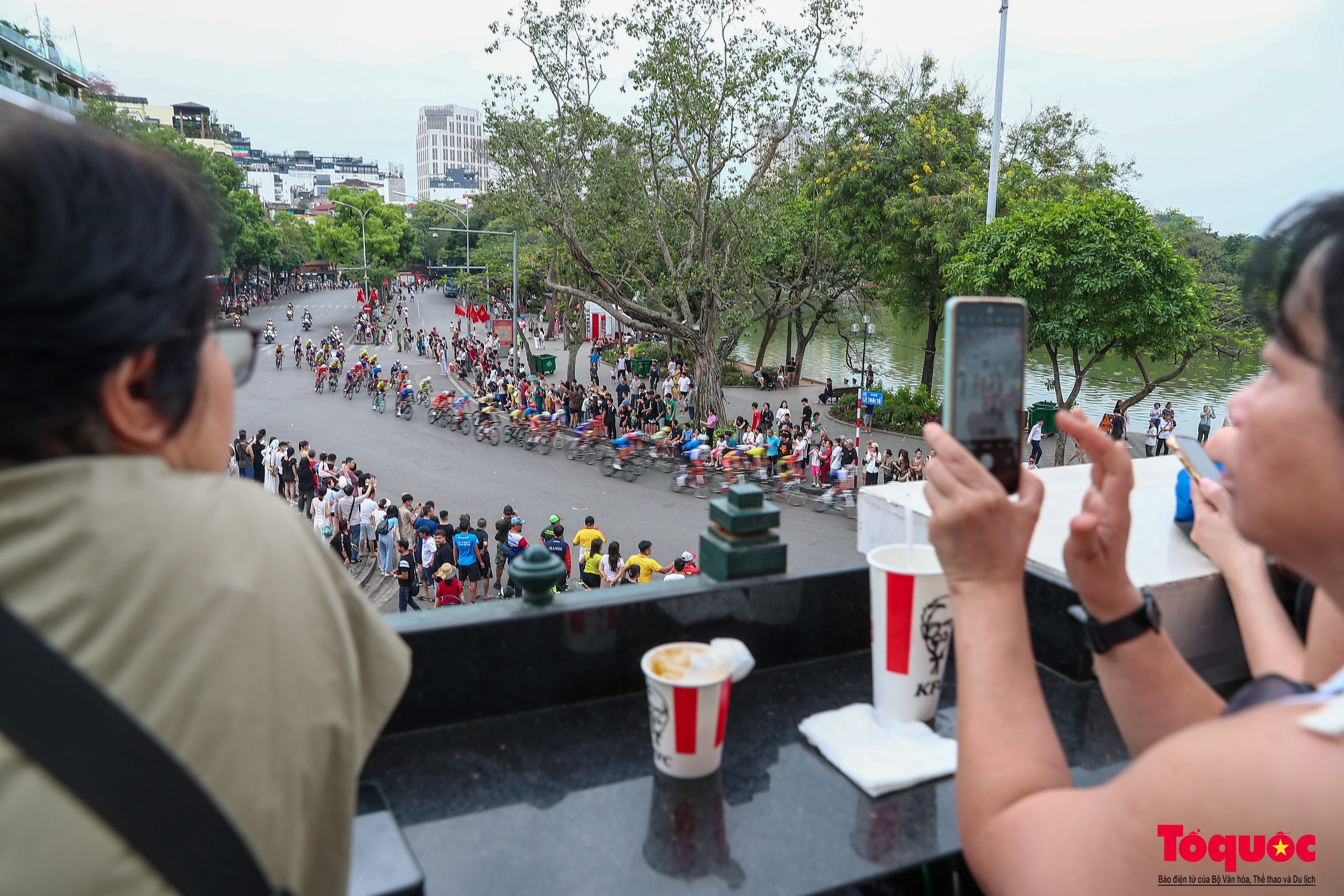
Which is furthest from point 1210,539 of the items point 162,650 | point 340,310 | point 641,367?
point 340,310

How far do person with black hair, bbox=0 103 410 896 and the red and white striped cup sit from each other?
53.6 inches

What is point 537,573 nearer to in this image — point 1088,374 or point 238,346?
point 238,346

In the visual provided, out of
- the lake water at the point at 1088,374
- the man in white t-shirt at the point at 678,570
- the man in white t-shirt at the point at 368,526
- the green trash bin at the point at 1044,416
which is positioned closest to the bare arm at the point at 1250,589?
the man in white t-shirt at the point at 678,570

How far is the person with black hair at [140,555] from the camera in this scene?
808 millimetres

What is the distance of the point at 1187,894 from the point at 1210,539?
1641 mm

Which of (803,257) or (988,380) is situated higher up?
(803,257)

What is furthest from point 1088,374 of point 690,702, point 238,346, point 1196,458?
point 238,346

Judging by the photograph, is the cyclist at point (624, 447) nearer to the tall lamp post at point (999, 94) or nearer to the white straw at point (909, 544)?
the tall lamp post at point (999, 94)

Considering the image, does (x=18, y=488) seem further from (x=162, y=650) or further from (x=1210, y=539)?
(x=1210, y=539)

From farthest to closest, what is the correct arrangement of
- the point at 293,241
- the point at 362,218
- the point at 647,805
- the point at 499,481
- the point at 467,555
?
the point at 293,241 < the point at 362,218 < the point at 499,481 < the point at 467,555 < the point at 647,805

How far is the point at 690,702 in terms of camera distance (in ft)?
6.47

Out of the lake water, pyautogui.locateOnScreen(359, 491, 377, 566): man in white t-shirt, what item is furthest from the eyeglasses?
the lake water

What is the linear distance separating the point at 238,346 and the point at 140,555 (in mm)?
492

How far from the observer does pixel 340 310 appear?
2633 inches
